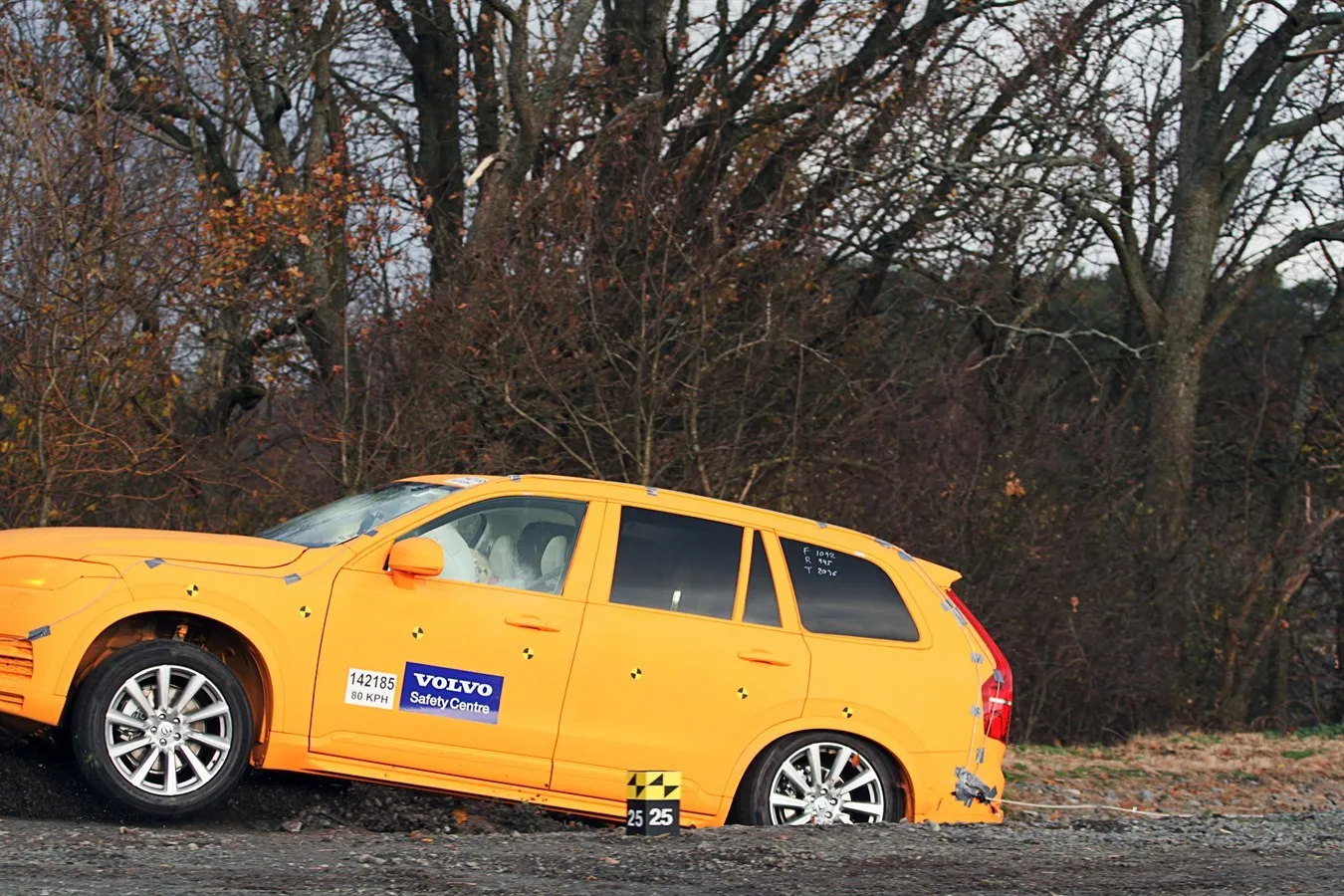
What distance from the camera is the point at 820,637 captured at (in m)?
7.61

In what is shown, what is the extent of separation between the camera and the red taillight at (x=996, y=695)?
25.6 feet

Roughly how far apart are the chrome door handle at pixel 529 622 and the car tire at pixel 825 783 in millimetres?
1251

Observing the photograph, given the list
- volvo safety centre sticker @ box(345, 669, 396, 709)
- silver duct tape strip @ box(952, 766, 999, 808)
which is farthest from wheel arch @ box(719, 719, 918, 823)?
volvo safety centre sticker @ box(345, 669, 396, 709)

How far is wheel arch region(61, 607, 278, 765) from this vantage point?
6.70m

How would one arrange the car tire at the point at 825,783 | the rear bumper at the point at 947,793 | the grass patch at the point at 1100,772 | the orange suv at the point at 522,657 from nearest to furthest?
the orange suv at the point at 522,657 < the car tire at the point at 825,783 < the rear bumper at the point at 947,793 < the grass patch at the point at 1100,772

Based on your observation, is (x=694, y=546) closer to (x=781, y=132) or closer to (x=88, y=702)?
(x=88, y=702)

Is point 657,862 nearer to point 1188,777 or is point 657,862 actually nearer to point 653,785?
point 653,785

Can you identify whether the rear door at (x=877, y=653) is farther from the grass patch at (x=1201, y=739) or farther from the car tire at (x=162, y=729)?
the grass patch at (x=1201, y=739)

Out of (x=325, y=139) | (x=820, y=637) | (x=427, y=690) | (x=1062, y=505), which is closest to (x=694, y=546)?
(x=820, y=637)

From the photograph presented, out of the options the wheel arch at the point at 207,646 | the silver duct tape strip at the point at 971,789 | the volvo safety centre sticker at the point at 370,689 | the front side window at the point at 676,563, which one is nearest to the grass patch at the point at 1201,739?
the silver duct tape strip at the point at 971,789

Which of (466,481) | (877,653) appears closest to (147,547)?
(466,481)


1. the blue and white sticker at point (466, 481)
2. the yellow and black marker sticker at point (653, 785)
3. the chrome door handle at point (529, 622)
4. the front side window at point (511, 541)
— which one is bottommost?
the yellow and black marker sticker at point (653, 785)

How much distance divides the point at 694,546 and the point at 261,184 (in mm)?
12583

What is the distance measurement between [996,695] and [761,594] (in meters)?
1.37
